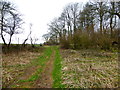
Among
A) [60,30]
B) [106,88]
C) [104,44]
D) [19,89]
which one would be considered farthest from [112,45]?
[60,30]

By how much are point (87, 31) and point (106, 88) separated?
460 inches

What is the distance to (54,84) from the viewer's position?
12.2 ft

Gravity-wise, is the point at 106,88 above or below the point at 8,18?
below

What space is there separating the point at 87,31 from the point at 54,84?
11.9 meters

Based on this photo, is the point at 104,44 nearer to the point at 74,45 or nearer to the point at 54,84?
the point at 74,45

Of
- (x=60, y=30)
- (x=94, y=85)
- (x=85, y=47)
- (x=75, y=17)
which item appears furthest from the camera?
(x=60, y=30)

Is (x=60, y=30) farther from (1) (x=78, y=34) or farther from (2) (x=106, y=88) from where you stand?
(2) (x=106, y=88)

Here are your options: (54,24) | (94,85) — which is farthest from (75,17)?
(94,85)

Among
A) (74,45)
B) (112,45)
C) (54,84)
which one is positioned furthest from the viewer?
(74,45)

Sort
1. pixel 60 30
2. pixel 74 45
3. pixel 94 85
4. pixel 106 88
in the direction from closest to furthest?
pixel 106 88 < pixel 94 85 < pixel 74 45 < pixel 60 30

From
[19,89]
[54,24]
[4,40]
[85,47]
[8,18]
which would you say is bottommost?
[19,89]

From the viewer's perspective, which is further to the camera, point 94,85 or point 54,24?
point 54,24

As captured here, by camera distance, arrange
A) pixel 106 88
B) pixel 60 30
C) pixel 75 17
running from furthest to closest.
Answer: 1. pixel 60 30
2. pixel 75 17
3. pixel 106 88

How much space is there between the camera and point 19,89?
3438 mm
